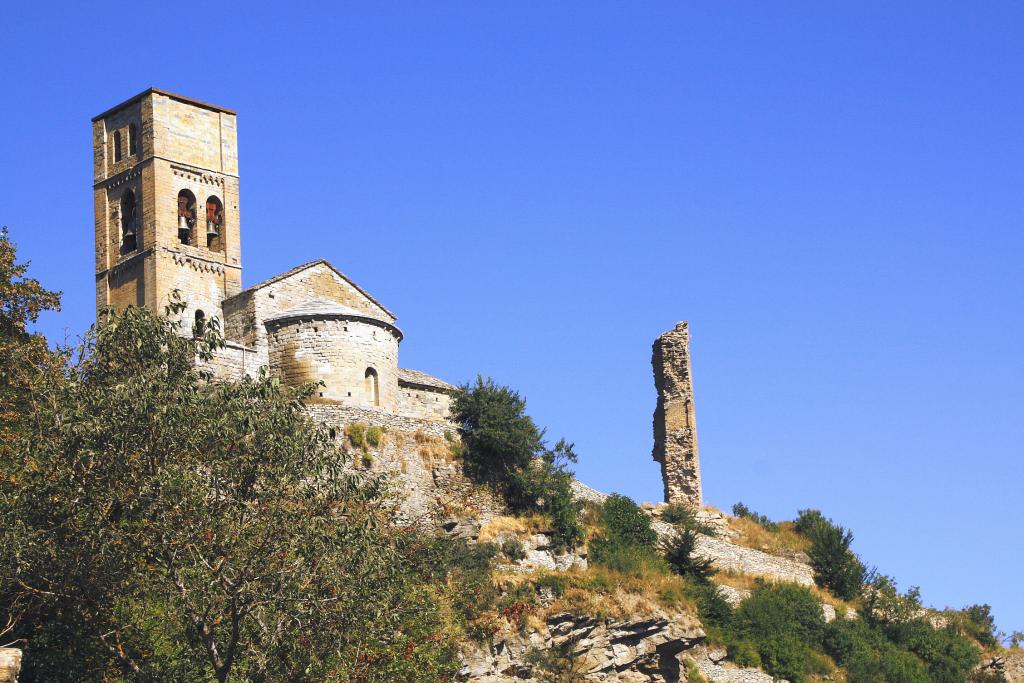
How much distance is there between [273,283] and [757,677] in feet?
62.7

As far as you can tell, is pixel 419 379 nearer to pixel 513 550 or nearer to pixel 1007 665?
pixel 513 550

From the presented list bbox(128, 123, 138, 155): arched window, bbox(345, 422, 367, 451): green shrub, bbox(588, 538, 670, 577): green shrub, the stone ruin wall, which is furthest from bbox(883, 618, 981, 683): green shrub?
bbox(128, 123, 138, 155): arched window

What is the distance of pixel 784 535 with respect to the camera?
174ft

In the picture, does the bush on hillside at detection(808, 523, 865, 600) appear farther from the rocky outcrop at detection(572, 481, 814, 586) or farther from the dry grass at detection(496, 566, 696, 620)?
the dry grass at detection(496, 566, 696, 620)

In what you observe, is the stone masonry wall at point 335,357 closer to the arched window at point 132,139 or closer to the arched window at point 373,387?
the arched window at point 373,387

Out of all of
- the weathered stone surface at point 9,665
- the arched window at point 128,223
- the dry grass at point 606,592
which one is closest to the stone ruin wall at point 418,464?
the dry grass at point 606,592

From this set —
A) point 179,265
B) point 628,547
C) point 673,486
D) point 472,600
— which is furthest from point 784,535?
point 179,265

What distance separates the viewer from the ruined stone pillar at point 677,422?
172 feet

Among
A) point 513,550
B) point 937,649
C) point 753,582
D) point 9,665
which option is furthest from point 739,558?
point 9,665

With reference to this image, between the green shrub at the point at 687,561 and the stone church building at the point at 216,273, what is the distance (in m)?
7.96

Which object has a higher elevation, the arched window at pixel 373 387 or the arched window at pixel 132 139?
the arched window at pixel 132 139

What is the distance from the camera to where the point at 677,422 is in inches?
2074

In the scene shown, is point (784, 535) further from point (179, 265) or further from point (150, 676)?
point (150, 676)

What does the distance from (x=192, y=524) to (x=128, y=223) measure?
29.4 m
